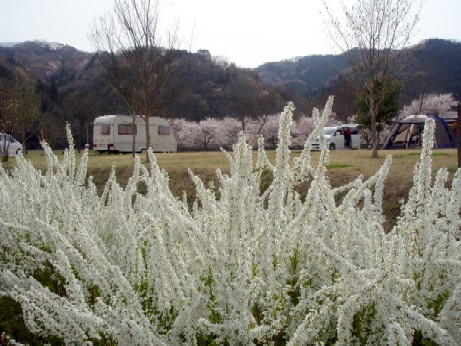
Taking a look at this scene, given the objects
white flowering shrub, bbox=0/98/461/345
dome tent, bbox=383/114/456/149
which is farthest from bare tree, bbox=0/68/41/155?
white flowering shrub, bbox=0/98/461/345

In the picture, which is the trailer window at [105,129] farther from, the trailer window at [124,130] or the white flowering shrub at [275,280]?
the white flowering shrub at [275,280]

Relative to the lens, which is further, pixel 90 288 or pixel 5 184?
pixel 5 184

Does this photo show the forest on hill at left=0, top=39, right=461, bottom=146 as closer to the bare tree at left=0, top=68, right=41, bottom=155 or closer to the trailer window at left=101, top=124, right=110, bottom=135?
the trailer window at left=101, top=124, right=110, bottom=135

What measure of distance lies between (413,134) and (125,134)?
20440 millimetres

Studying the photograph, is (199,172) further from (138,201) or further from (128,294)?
(128,294)

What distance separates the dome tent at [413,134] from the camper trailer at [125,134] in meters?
16.5

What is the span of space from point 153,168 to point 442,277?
1649 mm

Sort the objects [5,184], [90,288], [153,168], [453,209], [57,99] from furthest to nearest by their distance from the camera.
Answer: [57,99] → [5,184] → [153,168] → [90,288] → [453,209]

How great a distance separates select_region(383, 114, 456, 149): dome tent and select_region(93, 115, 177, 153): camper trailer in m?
16.5

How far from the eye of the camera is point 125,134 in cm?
3547

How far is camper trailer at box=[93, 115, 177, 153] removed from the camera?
3512 cm

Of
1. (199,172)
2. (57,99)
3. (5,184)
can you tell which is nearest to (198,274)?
(5,184)

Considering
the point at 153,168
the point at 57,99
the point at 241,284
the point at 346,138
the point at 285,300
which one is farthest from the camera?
the point at 57,99

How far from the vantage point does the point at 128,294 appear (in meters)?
1.91
